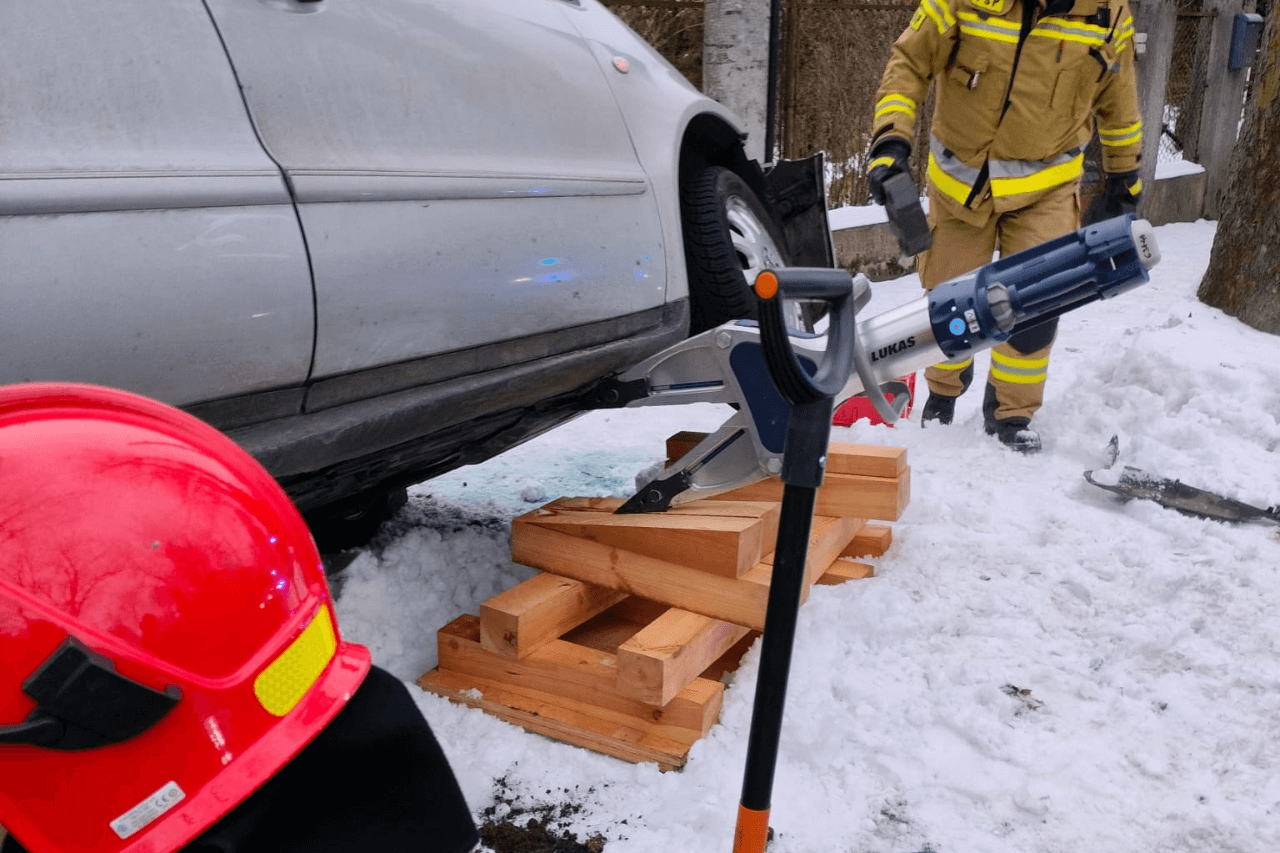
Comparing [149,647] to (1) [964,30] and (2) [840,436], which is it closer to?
(2) [840,436]

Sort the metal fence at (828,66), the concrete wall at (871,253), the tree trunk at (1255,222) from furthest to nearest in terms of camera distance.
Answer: the concrete wall at (871,253), the metal fence at (828,66), the tree trunk at (1255,222)

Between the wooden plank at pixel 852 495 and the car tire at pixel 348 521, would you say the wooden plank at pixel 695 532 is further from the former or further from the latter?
the car tire at pixel 348 521

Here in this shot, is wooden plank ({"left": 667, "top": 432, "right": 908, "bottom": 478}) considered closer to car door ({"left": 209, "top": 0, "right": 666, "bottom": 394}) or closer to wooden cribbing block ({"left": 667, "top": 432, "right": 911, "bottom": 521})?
wooden cribbing block ({"left": 667, "top": 432, "right": 911, "bottom": 521})

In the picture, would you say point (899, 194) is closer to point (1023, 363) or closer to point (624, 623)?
point (1023, 363)

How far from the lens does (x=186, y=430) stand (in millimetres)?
1114

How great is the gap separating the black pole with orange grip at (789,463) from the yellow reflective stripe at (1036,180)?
2975 mm

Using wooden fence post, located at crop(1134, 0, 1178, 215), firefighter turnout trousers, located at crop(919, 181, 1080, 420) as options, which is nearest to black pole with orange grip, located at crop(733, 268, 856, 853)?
firefighter turnout trousers, located at crop(919, 181, 1080, 420)

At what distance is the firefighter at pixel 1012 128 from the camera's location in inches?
151

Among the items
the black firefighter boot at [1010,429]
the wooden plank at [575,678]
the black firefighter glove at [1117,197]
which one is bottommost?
the black firefighter boot at [1010,429]

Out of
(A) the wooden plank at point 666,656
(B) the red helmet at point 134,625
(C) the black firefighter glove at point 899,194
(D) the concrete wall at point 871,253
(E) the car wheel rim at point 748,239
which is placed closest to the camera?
(B) the red helmet at point 134,625

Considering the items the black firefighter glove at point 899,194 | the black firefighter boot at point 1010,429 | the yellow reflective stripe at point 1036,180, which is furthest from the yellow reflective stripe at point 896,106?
the black firefighter boot at point 1010,429

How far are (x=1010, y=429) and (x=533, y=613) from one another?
2.49 metres

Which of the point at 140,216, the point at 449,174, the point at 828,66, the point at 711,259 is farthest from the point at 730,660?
the point at 828,66

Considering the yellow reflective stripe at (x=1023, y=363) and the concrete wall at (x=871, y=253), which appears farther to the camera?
the concrete wall at (x=871, y=253)
